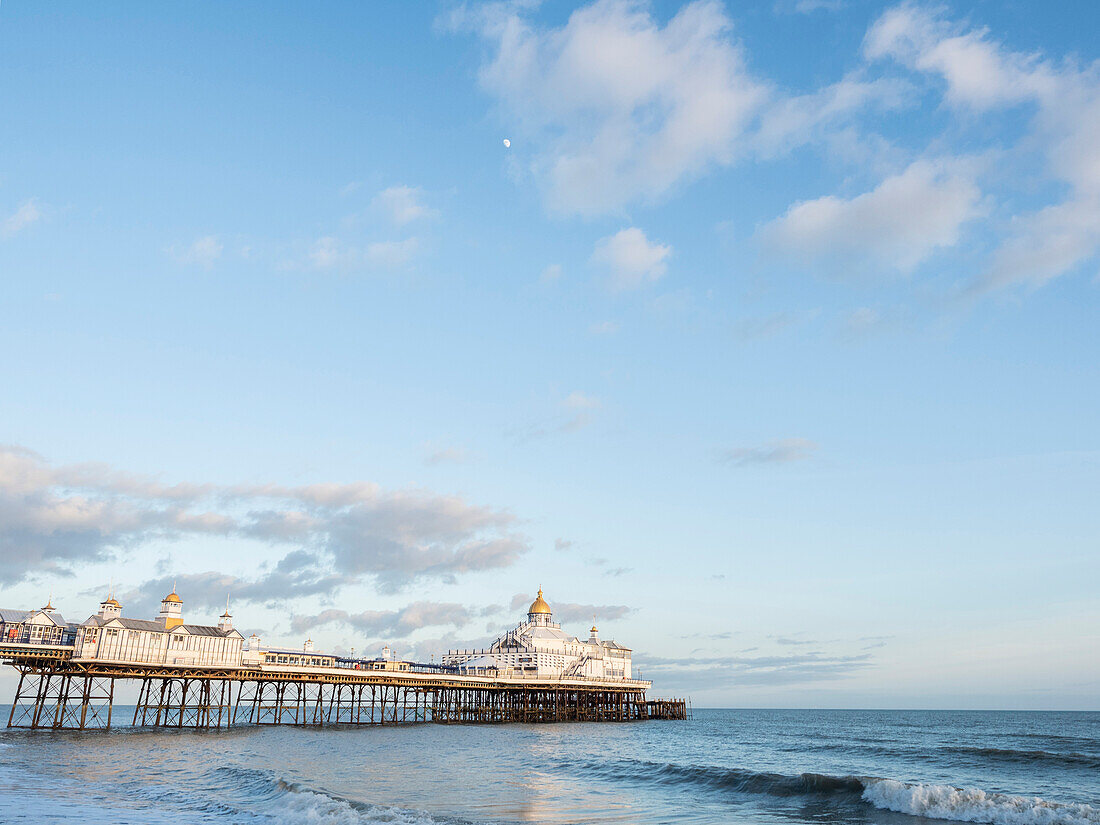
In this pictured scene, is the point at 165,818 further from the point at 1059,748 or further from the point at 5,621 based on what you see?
the point at 1059,748

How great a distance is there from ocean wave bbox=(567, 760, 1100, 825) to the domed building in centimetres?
5603

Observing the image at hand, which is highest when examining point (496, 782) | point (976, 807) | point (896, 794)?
point (496, 782)

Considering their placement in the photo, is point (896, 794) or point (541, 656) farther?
point (541, 656)

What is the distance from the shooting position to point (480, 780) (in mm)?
34812

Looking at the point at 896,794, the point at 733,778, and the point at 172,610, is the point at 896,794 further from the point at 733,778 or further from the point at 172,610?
the point at 172,610

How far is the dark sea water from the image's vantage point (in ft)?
87.9

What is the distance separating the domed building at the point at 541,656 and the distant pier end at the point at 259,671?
6.0 inches

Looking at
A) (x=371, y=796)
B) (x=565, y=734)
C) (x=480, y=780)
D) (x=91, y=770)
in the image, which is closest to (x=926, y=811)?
(x=480, y=780)

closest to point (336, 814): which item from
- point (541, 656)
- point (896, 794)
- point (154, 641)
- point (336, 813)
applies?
point (336, 813)

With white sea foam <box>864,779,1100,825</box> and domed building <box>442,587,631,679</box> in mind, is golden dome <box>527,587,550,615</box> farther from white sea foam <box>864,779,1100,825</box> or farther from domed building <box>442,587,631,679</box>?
white sea foam <box>864,779,1100,825</box>

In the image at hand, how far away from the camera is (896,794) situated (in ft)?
102

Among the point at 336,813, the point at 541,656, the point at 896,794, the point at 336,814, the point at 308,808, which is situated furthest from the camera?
the point at 541,656

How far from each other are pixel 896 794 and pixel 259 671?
2004 inches

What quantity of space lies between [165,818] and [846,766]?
38970 millimetres
